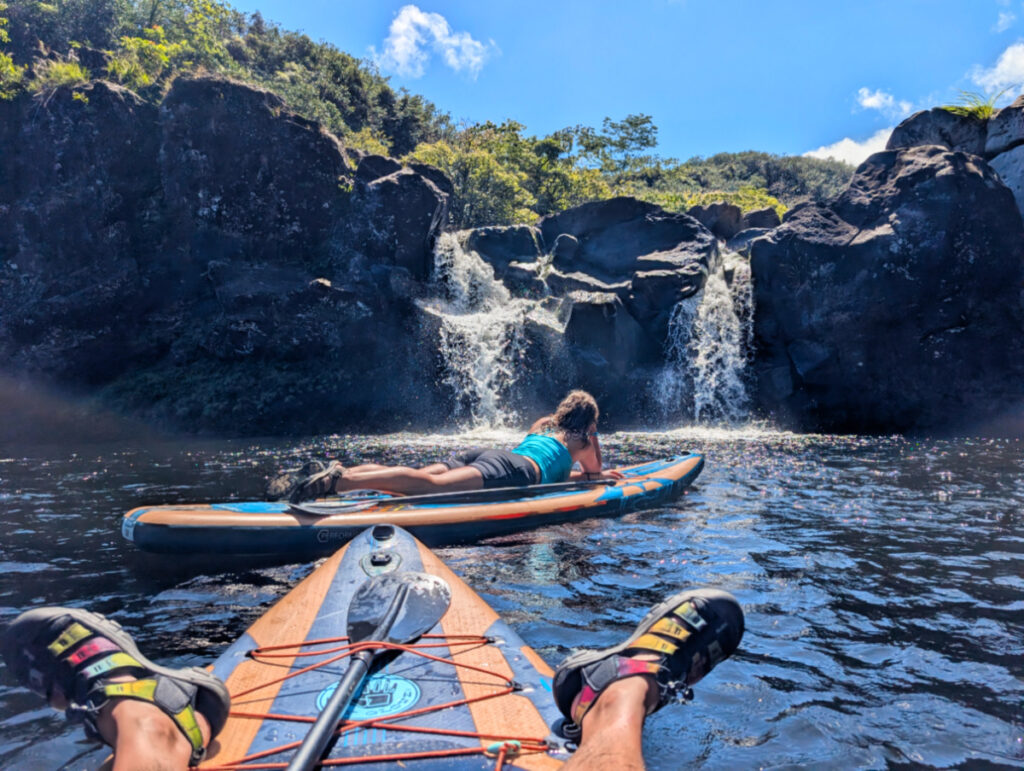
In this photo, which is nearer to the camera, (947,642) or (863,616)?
(947,642)

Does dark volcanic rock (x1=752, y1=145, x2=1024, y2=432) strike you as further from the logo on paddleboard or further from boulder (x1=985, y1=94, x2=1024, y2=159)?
the logo on paddleboard

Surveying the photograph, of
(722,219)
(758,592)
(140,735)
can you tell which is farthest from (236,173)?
(140,735)

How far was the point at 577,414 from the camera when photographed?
5.68m

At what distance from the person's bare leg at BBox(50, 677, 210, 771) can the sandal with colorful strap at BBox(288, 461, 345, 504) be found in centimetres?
298

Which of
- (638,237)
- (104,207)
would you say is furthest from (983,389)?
(104,207)

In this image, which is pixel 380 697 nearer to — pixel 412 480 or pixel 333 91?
pixel 412 480

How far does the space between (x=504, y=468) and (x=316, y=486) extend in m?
1.58

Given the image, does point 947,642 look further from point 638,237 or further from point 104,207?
point 104,207

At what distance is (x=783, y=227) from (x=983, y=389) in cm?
533

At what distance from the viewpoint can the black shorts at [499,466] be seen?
218 inches

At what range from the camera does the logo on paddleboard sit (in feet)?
6.76

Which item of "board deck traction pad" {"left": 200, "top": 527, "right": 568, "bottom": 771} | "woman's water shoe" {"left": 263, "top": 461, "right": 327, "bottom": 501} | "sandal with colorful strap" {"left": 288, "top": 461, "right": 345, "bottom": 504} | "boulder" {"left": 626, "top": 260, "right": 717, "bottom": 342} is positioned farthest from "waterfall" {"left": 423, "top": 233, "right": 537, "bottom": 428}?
"board deck traction pad" {"left": 200, "top": 527, "right": 568, "bottom": 771}

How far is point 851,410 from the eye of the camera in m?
14.1

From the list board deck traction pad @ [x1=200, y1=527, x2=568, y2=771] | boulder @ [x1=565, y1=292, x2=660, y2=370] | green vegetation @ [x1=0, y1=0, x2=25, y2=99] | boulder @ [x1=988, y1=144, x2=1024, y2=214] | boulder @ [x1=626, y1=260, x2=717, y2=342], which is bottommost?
board deck traction pad @ [x1=200, y1=527, x2=568, y2=771]
